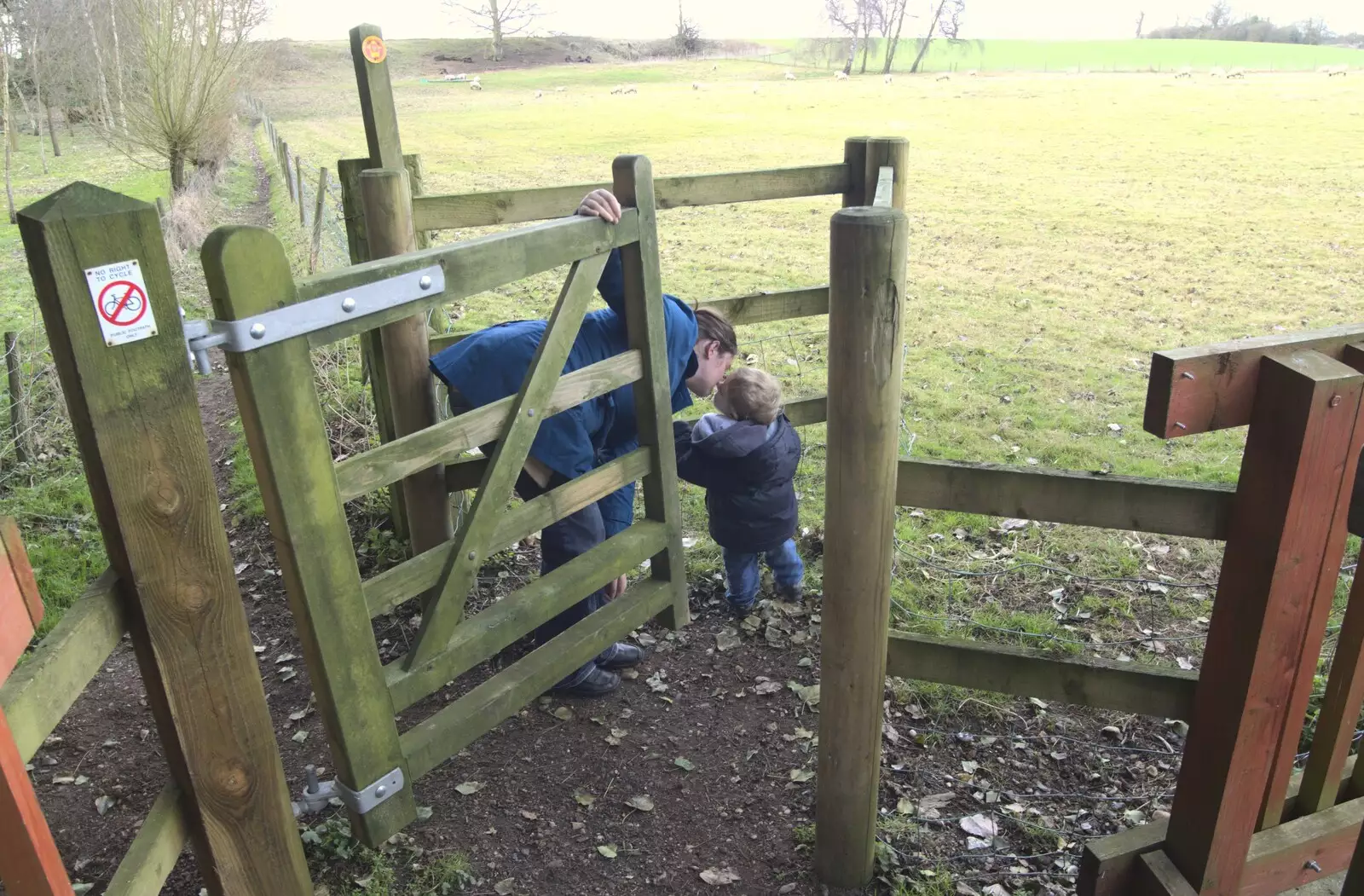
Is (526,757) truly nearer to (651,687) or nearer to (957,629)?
(651,687)

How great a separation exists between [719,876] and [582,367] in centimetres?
184

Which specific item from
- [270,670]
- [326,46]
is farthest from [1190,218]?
[326,46]

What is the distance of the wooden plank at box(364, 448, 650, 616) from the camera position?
9.07ft

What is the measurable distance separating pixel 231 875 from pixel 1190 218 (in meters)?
15.5

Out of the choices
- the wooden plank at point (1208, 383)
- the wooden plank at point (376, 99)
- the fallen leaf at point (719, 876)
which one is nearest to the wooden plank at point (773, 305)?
the wooden plank at point (376, 99)

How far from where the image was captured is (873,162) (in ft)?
14.9

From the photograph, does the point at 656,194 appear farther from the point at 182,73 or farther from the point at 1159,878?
the point at 182,73

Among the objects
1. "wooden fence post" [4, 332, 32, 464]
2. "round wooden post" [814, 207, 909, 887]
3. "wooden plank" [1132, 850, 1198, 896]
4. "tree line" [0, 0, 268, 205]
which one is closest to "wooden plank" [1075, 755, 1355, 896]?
"wooden plank" [1132, 850, 1198, 896]

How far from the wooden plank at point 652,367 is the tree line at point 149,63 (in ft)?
68.9

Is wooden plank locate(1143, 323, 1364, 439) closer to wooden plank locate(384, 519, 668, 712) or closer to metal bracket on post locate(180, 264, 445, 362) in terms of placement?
metal bracket on post locate(180, 264, 445, 362)

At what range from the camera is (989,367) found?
8.00 metres

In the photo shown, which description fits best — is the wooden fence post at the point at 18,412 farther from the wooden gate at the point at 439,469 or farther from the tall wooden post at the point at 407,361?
the wooden gate at the point at 439,469

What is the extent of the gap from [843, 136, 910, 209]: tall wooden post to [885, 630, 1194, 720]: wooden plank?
2511mm

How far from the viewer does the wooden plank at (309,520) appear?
212 centimetres
